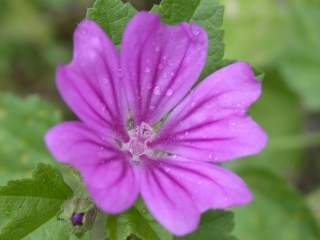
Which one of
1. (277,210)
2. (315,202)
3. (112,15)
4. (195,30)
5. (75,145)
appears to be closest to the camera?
(75,145)

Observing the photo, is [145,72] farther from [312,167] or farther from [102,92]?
[312,167]

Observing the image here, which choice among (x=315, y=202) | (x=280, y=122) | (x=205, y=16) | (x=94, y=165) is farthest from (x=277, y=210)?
(x=94, y=165)

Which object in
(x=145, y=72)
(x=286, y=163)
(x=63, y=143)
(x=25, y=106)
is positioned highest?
(x=63, y=143)

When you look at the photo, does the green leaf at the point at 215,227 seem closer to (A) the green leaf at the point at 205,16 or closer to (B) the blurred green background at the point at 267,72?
(A) the green leaf at the point at 205,16

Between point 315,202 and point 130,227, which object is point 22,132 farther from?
point 315,202

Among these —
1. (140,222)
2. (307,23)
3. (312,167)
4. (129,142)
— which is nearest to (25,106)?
(129,142)
